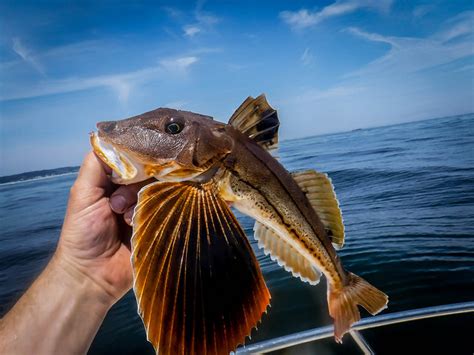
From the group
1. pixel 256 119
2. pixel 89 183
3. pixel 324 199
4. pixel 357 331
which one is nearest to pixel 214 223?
pixel 256 119

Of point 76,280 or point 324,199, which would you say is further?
point 76,280

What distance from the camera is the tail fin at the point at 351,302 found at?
106 inches

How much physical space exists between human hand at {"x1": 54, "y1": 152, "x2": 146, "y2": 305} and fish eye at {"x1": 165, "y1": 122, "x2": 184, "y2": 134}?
2.14ft

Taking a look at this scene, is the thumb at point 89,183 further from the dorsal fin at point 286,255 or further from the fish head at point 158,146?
the dorsal fin at point 286,255

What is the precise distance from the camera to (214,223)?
7.12ft

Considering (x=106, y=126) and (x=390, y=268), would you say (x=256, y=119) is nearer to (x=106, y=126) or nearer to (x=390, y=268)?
(x=106, y=126)

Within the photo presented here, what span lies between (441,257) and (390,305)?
2735 millimetres

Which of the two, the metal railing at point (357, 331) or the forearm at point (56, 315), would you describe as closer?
the forearm at point (56, 315)

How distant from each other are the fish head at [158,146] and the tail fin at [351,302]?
5.11ft

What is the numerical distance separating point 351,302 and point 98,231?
2.30 metres

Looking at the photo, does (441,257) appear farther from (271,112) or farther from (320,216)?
(271,112)

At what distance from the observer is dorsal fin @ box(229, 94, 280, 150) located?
8.27ft

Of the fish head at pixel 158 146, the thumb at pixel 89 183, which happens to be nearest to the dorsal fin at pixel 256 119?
the fish head at pixel 158 146

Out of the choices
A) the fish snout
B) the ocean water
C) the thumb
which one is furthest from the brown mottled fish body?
the ocean water
